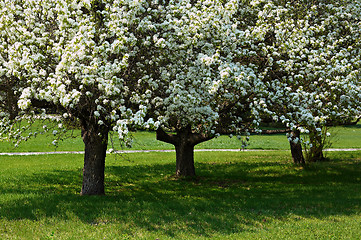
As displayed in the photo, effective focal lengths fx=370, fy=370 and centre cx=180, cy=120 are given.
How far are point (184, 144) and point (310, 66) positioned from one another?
725cm

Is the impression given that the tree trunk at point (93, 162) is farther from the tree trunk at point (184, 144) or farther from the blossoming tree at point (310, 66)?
the blossoming tree at point (310, 66)

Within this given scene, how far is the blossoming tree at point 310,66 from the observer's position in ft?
35.9

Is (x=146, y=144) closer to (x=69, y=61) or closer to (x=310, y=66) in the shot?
(x=310, y=66)

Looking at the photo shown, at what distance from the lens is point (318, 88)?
37.6 ft

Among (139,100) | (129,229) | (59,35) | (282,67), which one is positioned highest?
(59,35)

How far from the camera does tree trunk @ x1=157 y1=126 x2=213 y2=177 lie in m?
16.7

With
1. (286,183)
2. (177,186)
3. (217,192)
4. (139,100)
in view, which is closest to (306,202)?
(217,192)

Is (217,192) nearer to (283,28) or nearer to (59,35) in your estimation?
(283,28)

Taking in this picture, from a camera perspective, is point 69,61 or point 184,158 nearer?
Answer: point 69,61

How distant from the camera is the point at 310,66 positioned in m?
11.3

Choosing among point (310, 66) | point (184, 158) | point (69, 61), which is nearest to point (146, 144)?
point (184, 158)

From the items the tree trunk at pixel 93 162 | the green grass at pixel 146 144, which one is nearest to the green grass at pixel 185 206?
the tree trunk at pixel 93 162

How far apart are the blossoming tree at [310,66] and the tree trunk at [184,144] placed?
16.6 feet

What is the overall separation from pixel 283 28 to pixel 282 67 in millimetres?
1456
